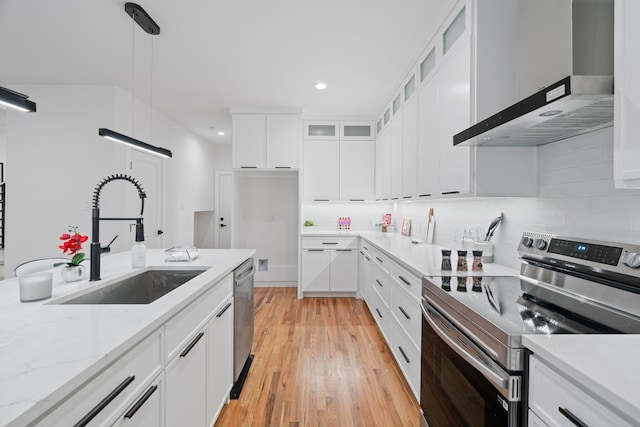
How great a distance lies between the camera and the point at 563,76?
1.27 metres

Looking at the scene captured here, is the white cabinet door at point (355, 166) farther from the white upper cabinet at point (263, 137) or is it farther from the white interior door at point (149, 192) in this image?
the white interior door at point (149, 192)

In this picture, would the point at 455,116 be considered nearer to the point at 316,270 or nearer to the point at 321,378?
the point at 321,378

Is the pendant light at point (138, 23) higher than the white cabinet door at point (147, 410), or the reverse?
the pendant light at point (138, 23)

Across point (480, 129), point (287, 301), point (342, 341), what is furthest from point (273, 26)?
point (287, 301)

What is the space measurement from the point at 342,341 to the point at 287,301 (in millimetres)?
1441

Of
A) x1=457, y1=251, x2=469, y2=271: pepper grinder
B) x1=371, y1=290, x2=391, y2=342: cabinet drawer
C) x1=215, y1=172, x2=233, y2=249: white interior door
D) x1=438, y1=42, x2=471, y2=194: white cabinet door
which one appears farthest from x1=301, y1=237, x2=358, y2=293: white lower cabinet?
x1=215, y1=172, x2=233, y2=249: white interior door

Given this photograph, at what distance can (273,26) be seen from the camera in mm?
2344

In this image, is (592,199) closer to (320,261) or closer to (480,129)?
(480,129)

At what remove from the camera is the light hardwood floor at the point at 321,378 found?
1.86 m

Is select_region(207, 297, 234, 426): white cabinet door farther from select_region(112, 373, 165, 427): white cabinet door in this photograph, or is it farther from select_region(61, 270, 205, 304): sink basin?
select_region(112, 373, 165, 427): white cabinet door

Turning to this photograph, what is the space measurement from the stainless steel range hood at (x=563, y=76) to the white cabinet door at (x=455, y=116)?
30 centimetres

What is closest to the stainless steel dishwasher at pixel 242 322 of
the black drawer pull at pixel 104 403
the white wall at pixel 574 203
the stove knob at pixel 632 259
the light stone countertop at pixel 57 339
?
the light stone countertop at pixel 57 339

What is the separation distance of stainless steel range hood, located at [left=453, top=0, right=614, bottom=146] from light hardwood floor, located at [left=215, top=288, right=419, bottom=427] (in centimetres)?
177

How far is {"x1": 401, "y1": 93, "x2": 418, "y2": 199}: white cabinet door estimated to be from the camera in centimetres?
276
